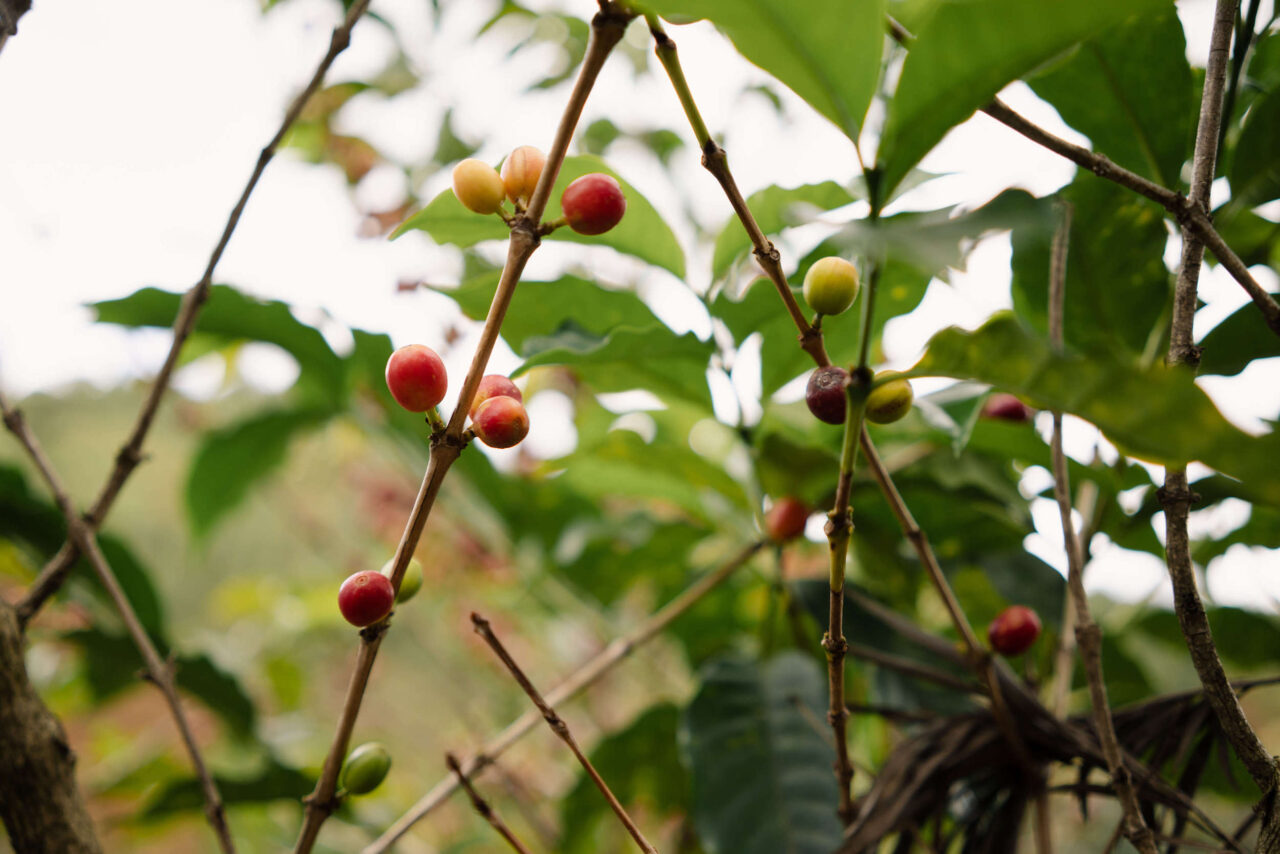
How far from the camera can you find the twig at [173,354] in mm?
426

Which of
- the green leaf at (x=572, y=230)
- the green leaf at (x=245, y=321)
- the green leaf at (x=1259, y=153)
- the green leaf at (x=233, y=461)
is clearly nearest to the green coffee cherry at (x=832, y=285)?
the green leaf at (x=572, y=230)

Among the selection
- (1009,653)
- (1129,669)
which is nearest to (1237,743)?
(1009,653)

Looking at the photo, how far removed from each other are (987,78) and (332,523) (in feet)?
7.16

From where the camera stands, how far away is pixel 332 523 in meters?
2.17

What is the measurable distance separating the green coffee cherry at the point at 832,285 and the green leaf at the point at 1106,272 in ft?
0.74

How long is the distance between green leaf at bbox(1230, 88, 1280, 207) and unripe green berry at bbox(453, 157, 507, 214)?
0.42 m

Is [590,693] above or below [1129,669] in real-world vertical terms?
above

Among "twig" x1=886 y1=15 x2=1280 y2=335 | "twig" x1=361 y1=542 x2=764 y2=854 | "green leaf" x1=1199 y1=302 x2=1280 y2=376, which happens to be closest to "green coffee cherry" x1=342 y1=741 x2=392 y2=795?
"twig" x1=361 y1=542 x2=764 y2=854

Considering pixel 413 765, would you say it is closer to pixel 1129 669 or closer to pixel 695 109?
pixel 1129 669

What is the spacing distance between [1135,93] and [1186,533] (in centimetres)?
27

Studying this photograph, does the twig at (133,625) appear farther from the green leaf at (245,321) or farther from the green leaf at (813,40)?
the green leaf at (813,40)

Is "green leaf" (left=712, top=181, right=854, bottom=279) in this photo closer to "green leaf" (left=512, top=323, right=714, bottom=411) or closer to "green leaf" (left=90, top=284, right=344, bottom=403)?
"green leaf" (left=512, top=323, right=714, bottom=411)

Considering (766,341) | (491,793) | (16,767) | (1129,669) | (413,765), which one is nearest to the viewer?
(16,767)

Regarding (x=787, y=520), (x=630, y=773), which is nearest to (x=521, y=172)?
(x=787, y=520)
